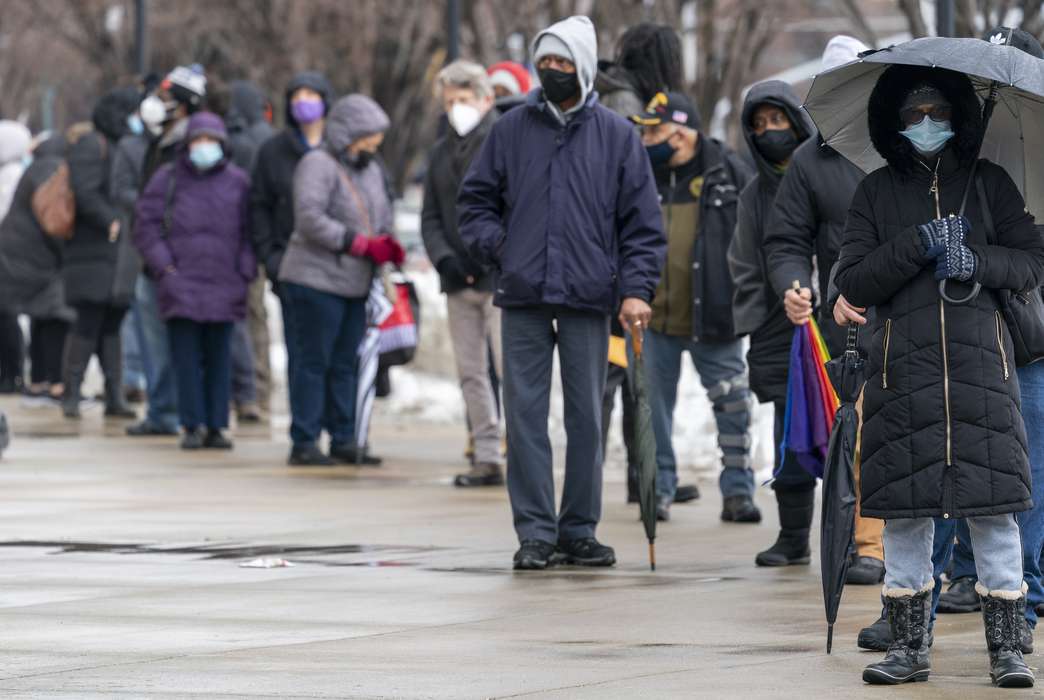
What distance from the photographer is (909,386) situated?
6348 millimetres

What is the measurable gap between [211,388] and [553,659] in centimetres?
828

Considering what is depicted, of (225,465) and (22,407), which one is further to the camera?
(22,407)

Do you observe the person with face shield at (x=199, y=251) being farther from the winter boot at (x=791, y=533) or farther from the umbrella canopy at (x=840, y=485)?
the umbrella canopy at (x=840, y=485)

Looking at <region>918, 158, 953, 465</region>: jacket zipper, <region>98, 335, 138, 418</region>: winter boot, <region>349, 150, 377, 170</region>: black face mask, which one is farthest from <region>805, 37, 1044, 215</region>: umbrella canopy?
<region>98, 335, 138, 418</region>: winter boot

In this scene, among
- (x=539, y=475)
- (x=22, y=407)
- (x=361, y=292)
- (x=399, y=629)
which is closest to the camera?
(x=399, y=629)

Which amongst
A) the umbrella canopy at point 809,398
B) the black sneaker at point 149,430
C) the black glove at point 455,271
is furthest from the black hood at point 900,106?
the black sneaker at point 149,430

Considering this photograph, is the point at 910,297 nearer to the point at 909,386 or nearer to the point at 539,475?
the point at 909,386

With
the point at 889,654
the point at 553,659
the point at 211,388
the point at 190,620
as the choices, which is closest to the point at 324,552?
the point at 190,620

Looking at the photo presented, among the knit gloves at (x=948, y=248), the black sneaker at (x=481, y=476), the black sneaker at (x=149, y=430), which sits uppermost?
the knit gloves at (x=948, y=248)

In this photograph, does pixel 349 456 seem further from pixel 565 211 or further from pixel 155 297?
pixel 565 211

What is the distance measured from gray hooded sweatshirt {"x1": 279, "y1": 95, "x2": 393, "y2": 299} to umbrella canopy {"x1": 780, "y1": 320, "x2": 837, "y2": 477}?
4.97 metres

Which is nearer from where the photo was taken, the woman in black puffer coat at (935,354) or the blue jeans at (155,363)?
the woman in black puffer coat at (935,354)

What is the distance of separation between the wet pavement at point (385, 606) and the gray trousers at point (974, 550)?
0.92 ft

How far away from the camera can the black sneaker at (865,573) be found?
28.0 feet
